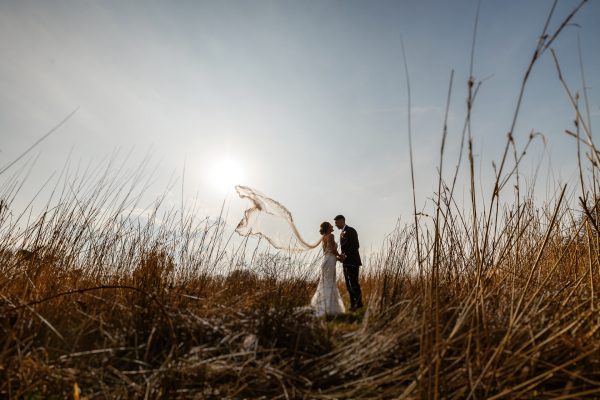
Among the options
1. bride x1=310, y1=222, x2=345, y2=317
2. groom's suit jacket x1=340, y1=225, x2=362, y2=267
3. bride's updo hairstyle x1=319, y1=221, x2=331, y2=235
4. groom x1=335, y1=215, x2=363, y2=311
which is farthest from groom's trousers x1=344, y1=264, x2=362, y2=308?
bride's updo hairstyle x1=319, y1=221, x2=331, y2=235

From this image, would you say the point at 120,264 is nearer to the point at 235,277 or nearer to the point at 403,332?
the point at 235,277

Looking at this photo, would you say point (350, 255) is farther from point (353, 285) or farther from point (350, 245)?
point (353, 285)

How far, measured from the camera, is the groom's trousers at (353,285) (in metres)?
5.52

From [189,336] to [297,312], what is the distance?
646 mm

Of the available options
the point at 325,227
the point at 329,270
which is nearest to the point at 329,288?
the point at 329,270

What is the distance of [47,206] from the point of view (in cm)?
299

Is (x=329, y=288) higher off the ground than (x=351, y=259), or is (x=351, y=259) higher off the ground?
(x=351, y=259)

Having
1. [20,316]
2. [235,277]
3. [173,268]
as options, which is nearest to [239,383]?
[20,316]

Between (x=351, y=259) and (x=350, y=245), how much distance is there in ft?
0.95

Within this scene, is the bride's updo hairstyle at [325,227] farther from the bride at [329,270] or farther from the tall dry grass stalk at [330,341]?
the tall dry grass stalk at [330,341]

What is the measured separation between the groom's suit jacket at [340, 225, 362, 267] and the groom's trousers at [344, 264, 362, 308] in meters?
0.10

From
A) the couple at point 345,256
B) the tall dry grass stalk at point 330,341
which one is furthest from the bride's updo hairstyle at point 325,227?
the tall dry grass stalk at point 330,341

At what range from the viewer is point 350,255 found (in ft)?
20.5

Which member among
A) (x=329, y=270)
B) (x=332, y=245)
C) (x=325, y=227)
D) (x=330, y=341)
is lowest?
(x=330, y=341)
